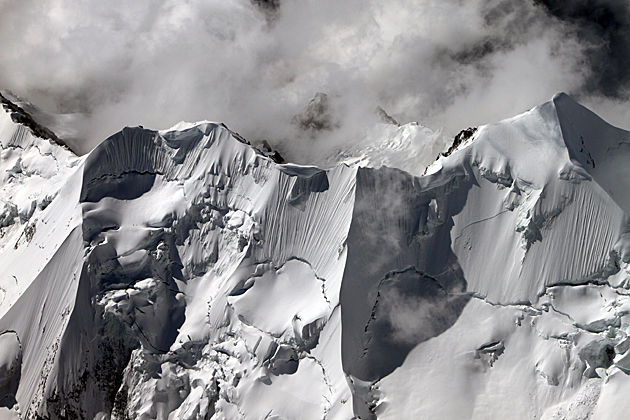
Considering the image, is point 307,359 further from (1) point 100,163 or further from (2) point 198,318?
(1) point 100,163

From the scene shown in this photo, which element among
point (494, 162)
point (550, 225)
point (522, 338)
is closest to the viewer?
point (522, 338)

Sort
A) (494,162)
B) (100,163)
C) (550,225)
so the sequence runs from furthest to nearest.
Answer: (100,163), (494,162), (550,225)

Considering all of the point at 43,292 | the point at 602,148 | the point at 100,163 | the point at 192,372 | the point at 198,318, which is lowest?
the point at 192,372

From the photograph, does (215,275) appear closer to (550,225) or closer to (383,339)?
(383,339)

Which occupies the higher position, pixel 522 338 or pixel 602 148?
pixel 602 148

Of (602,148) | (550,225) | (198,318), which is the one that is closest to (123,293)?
(198,318)

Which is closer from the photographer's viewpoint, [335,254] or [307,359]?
[307,359]

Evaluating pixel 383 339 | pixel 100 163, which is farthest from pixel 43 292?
pixel 383 339
